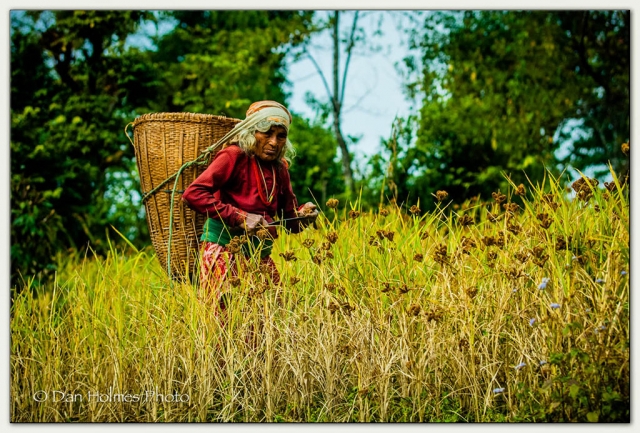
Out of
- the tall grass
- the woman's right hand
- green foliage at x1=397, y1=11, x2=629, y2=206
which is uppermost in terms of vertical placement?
green foliage at x1=397, y1=11, x2=629, y2=206

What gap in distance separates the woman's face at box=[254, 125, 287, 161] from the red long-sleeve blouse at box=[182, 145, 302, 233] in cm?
6

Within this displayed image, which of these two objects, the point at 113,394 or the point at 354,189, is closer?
the point at 113,394

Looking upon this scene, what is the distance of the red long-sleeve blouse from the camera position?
140 inches

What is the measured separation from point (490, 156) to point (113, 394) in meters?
5.70

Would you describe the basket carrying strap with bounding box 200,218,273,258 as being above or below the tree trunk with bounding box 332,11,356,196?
below

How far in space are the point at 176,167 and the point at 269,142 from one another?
53cm

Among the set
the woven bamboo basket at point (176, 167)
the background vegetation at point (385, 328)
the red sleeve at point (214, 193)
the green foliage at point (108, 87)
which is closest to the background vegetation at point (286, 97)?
the green foliage at point (108, 87)

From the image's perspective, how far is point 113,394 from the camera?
136 inches

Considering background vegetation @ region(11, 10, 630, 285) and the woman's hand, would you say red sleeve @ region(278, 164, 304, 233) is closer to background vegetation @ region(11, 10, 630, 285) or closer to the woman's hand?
the woman's hand

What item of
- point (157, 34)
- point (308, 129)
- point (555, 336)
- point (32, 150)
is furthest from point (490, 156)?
point (555, 336)

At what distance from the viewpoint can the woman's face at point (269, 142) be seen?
366 centimetres

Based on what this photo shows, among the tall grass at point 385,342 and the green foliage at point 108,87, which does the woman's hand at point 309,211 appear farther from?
the green foliage at point 108,87

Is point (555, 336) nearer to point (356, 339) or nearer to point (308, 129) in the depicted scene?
point (356, 339)

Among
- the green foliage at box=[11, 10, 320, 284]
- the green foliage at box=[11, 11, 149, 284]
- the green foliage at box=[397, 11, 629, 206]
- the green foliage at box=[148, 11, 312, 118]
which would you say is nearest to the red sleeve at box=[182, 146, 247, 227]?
the green foliage at box=[11, 11, 149, 284]
